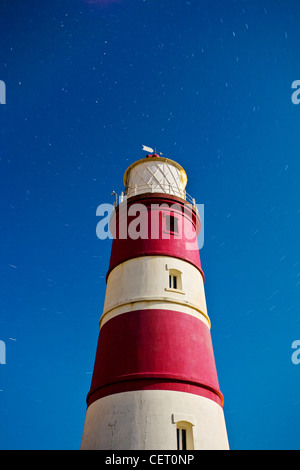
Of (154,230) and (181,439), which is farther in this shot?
(154,230)

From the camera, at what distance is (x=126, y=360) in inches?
445

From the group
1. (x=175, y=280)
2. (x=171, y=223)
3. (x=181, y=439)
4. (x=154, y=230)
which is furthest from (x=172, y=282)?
(x=181, y=439)

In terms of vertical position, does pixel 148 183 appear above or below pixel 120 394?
above

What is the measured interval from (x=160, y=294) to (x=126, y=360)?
252 cm

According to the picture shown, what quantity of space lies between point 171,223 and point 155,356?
19.8 ft

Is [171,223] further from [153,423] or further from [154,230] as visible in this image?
[153,423]

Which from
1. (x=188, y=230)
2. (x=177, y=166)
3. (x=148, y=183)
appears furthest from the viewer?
(x=177, y=166)

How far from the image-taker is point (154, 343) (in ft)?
37.6

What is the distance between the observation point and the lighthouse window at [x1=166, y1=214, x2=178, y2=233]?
49.3ft

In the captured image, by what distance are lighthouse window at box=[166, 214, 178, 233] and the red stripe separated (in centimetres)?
401

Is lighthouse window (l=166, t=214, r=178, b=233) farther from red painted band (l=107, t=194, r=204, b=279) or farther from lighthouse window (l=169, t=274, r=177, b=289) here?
lighthouse window (l=169, t=274, r=177, b=289)

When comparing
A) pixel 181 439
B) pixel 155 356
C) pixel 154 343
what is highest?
pixel 154 343
